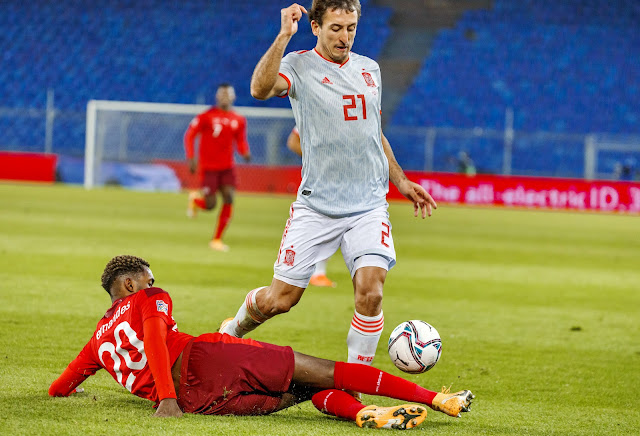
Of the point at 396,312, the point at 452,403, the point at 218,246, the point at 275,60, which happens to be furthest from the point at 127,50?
the point at 452,403

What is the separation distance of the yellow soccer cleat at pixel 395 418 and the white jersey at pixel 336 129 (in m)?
1.13

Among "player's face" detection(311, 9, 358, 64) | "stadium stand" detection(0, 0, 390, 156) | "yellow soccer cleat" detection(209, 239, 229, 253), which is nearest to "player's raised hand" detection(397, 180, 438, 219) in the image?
"player's face" detection(311, 9, 358, 64)

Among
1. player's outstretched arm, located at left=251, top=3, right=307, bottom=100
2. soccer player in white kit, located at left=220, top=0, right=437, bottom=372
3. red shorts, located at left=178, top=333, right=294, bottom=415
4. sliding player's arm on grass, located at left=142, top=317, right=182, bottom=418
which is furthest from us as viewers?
soccer player in white kit, located at left=220, top=0, right=437, bottom=372

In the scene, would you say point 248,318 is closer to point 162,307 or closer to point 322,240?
point 322,240

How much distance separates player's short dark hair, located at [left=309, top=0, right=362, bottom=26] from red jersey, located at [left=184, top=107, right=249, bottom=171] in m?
8.20

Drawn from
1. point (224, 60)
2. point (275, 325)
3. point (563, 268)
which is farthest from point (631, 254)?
point (224, 60)

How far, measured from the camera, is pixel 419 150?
82.7 feet

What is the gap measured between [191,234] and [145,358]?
10092 millimetres

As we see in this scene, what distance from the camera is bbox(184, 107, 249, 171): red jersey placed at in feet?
42.2

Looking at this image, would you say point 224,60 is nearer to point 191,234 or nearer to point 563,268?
point 191,234

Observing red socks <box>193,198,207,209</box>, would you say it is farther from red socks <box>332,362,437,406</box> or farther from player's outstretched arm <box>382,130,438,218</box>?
red socks <box>332,362,437,406</box>

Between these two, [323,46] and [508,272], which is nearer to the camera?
[323,46]

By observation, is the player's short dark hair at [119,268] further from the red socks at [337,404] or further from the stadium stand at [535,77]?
the stadium stand at [535,77]

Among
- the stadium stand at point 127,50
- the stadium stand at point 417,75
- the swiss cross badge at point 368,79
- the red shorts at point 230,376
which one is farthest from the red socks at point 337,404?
the stadium stand at point 127,50
